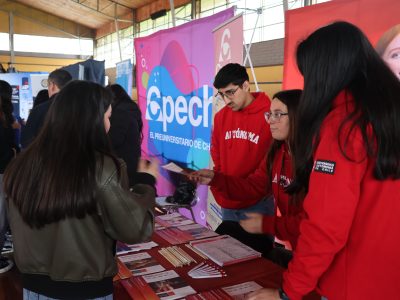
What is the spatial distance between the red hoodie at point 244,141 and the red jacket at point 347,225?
1.19m

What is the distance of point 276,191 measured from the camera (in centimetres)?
166

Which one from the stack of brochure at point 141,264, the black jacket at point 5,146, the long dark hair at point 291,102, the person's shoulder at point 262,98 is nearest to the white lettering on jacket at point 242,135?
the person's shoulder at point 262,98

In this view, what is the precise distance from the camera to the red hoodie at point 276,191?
4.50 feet

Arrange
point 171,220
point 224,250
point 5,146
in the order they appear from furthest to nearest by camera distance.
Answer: point 5,146 < point 171,220 < point 224,250

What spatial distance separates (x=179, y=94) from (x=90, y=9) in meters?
11.1

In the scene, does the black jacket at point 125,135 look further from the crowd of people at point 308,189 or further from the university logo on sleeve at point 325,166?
the university logo on sleeve at point 325,166

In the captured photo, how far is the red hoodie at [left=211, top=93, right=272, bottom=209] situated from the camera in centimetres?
210

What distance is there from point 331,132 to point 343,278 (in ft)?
1.13

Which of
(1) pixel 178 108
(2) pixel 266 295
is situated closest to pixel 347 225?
(2) pixel 266 295

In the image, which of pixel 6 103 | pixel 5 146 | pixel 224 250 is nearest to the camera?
pixel 224 250

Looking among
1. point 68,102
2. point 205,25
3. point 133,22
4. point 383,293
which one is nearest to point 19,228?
point 68,102

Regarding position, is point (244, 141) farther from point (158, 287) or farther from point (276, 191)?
point (158, 287)

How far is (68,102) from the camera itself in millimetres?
961

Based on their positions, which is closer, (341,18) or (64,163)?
(64,163)
